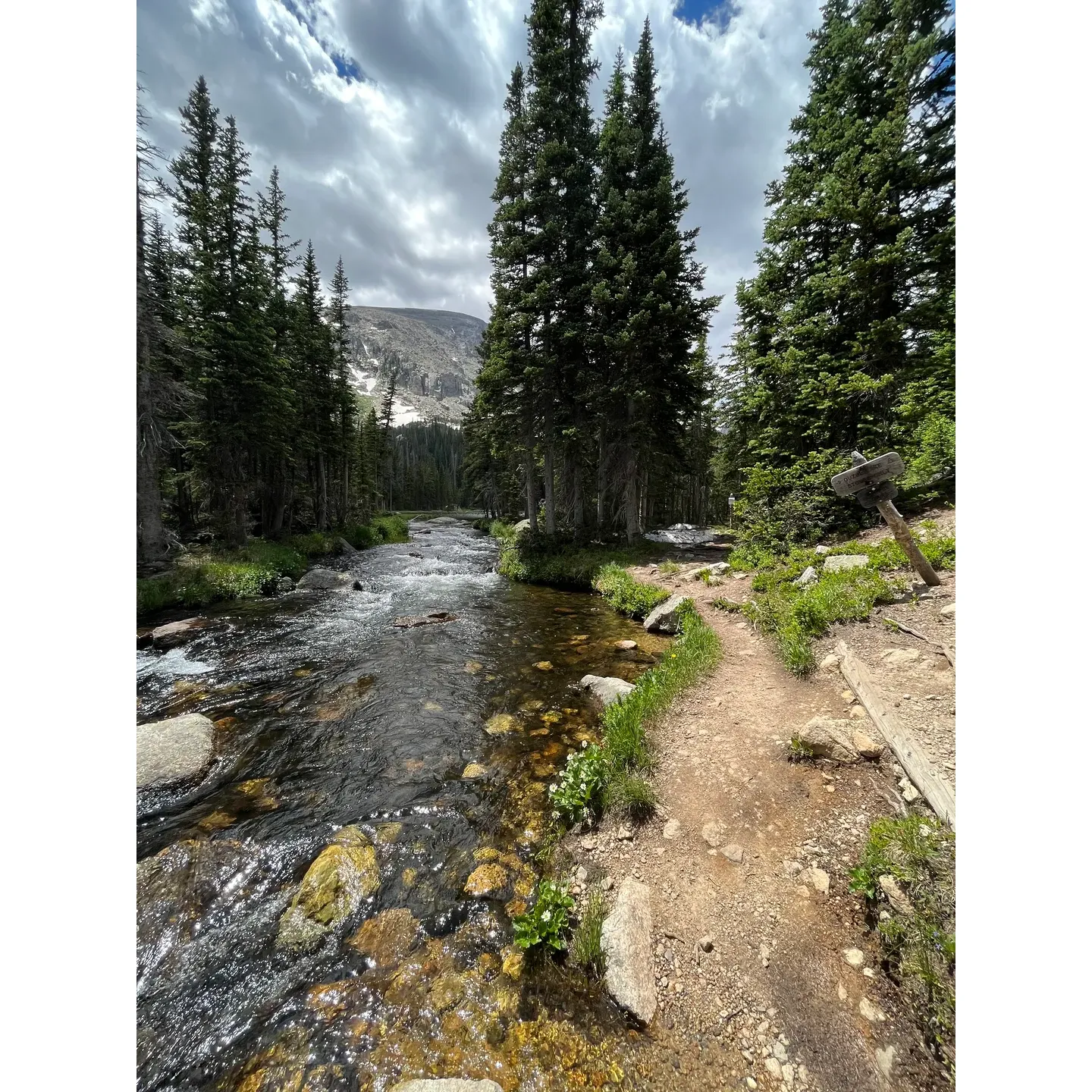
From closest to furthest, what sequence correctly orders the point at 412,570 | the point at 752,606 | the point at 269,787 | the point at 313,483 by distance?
the point at 269,787 < the point at 752,606 < the point at 412,570 < the point at 313,483

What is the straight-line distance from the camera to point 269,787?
476 centimetres

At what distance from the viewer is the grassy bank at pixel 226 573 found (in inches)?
472

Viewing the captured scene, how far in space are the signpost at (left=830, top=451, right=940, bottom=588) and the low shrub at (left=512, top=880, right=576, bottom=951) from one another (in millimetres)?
6087

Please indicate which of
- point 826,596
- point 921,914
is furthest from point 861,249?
point 921,914

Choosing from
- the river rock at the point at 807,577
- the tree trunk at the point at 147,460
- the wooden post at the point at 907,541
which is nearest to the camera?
the wooden post at the point at 907,541

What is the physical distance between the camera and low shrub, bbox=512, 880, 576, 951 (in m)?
2.89

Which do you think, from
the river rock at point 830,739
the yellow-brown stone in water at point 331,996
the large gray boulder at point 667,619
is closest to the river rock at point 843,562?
the large gray boulder at point 667,619

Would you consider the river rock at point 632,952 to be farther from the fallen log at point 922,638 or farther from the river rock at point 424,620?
the river rock at point 424,620

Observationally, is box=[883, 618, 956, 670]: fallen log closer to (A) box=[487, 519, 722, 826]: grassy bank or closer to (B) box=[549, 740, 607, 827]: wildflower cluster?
(A) box=[487, 519, 722, 826]: grassy bank

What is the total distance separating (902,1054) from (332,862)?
13.1 ft

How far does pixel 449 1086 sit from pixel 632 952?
1.21 metres

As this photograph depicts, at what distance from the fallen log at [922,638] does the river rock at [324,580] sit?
15.9 metres

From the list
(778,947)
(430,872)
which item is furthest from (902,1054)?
(430,872)
